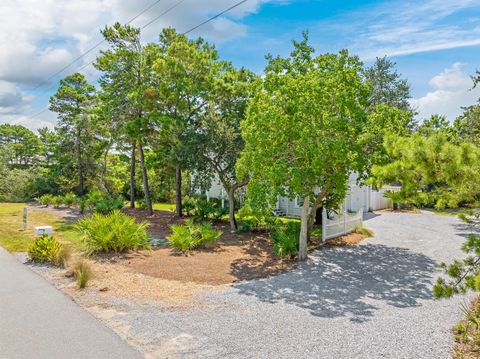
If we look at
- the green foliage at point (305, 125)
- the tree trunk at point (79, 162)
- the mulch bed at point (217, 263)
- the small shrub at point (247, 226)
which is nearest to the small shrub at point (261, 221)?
the small shrub at point (247, 226)

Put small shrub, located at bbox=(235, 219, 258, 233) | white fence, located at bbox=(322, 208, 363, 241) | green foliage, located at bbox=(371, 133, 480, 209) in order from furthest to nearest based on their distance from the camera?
small shrub, located at bbox=(235, 219, 258, 233)
white fence, located at bbox=(322, 208, 363, 241)
green foliage, located at bbox=(371, 133, 480, 209)

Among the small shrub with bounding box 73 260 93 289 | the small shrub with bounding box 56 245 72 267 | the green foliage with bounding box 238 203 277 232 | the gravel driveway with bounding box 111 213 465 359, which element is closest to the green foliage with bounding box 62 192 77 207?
the green foliage with bounding box 238 203 277 232

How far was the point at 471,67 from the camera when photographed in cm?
652

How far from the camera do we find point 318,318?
6078mm

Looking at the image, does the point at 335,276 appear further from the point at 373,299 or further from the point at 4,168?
the point at 4,168

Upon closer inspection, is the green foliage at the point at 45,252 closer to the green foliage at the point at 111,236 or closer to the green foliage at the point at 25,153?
the green foliage at the point at 111,236

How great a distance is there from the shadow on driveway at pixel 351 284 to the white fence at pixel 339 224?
1.74 m

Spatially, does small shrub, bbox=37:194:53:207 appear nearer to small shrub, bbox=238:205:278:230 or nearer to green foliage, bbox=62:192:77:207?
green foliage, bbox=62:192:77:207

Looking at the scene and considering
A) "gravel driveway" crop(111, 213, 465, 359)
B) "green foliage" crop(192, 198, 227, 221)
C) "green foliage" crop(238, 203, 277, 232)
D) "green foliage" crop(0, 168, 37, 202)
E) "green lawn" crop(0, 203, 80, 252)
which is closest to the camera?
"gravel driveway" crop(111, 213, 465, 359)

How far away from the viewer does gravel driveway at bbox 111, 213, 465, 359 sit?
15.9 feet

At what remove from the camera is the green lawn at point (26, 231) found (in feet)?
40.2

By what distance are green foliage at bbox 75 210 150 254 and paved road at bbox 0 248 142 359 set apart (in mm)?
3257

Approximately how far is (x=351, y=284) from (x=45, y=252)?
8755 millimetres

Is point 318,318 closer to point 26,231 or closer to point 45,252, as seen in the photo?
point 45,252
